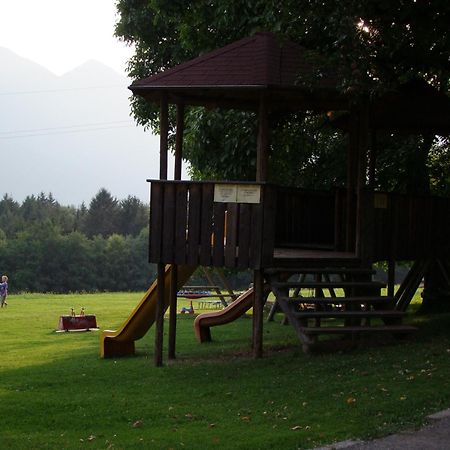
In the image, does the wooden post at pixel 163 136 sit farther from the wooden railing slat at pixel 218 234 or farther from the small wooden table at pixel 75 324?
the small wooden table at pixel 75 324

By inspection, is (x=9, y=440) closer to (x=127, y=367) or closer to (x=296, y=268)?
(x=127, y=367)

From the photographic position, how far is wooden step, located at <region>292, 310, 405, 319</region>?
11312 mm

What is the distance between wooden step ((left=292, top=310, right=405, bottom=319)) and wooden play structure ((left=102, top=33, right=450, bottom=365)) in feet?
0.05

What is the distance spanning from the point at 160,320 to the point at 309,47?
202 inches

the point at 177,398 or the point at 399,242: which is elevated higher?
the point at 399,242

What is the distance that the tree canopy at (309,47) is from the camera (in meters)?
10.8

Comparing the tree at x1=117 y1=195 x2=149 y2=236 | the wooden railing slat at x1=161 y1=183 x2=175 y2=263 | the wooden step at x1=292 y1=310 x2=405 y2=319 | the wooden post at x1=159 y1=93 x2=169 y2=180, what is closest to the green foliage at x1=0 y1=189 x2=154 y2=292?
the tree at x1=117 y1=195 x2=149 y2=236

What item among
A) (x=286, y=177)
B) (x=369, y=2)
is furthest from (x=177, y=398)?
(x=286, y=177)

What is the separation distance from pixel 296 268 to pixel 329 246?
9.60 ft

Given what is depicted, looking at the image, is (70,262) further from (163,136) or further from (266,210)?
(266,210)

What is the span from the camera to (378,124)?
16016mm

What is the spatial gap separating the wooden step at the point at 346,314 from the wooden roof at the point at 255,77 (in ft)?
10.1

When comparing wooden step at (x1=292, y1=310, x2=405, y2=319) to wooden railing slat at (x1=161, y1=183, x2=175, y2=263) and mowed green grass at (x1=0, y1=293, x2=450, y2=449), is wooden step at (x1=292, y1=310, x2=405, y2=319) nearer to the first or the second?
mowed green grass at (x1=0, y1=293, x2=450, y2=449)

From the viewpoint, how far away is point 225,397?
925 centimetres
